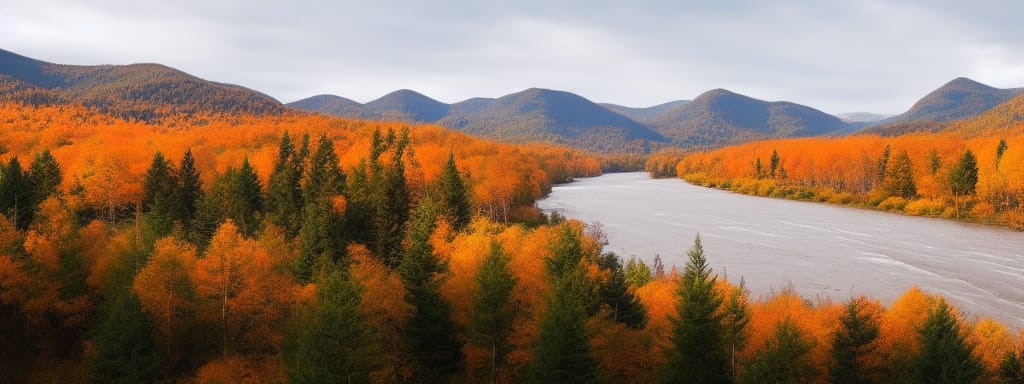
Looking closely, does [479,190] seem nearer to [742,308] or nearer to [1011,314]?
[742,308]

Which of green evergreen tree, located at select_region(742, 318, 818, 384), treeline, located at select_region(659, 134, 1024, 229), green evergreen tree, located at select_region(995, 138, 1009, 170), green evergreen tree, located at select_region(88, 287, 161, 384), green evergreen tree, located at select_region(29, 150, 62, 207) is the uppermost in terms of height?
green evergreen tree, located at select_region(995, 138, 1009, 170)

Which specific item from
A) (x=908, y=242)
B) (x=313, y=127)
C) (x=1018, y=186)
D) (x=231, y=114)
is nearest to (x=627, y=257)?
(x=908, y=242)

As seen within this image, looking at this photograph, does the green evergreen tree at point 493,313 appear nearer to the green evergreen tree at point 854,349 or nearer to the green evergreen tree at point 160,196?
the green evergreen tree at point 854,349

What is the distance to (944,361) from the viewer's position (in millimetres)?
21297

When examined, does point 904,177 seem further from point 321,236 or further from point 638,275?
point 321,236

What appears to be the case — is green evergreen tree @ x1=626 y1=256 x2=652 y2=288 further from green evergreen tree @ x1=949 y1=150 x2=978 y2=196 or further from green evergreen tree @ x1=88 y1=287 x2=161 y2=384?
green evergreen tree @ x1=949 y1=150 x2=978 y2=196

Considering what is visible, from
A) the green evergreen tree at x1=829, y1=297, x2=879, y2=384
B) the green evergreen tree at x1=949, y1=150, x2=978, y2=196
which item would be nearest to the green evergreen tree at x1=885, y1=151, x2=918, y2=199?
the green evergreen tree at x1=949, y1=150, x2=978, y2=196

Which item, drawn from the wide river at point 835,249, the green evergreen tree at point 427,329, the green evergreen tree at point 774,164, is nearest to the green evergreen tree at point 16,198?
the green evergreen tree at point 427,329

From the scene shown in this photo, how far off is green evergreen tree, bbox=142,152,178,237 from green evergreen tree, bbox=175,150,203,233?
0.52 meters

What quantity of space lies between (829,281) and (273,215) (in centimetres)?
4268

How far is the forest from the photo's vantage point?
74.8 feet

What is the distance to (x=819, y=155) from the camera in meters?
118

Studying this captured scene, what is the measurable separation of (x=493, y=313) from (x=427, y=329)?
10.2 ft

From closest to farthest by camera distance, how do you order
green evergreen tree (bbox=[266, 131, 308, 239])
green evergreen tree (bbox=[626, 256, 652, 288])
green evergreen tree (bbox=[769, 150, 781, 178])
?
1. green evergreen tree (bbox=[626, 256, 652, 288])
2. green evergreen tree (bbox=[266, 131, 308, 239])
3. green evergreen tree (bbox=[769, 150, 781, 178])
